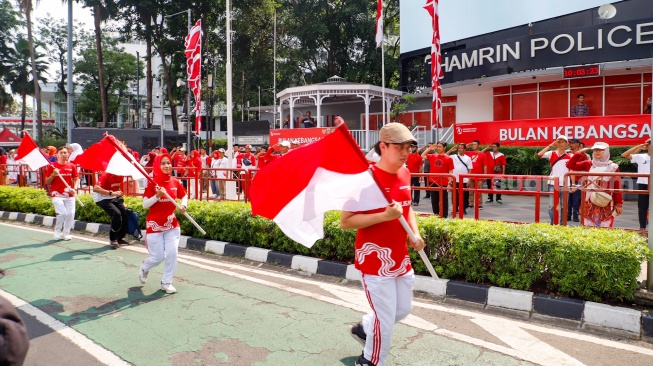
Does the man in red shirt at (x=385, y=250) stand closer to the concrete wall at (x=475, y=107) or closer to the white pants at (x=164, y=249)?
the white pants at (x=164, y=249)

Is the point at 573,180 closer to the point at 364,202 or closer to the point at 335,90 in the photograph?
the point at 364,202

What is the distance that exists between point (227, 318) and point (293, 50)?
116 feet

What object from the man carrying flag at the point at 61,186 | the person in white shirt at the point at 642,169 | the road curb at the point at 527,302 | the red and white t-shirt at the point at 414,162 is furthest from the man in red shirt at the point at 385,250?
the man carrying flag at the point at 61,186

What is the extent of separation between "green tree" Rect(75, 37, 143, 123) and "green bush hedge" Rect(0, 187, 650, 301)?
4305cm

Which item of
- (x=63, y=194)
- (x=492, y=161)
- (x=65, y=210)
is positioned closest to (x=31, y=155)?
(x=63, y=194)

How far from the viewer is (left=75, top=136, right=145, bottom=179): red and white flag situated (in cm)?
644

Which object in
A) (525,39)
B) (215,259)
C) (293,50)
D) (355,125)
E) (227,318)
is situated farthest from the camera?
(293,50)

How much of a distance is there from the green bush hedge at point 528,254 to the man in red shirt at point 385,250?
240 centimetres

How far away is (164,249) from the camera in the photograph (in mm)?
6137

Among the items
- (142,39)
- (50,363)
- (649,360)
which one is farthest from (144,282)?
(142,39)

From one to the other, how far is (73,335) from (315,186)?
114 inches

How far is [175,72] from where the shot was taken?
127ft

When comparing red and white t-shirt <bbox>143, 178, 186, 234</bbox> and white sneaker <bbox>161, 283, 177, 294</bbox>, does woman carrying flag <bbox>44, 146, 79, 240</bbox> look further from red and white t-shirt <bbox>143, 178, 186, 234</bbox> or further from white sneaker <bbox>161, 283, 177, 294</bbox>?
white sneaker <bbox>161, 283, 177, 294</bbox>

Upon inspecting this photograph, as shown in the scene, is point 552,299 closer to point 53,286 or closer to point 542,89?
point 53,286
